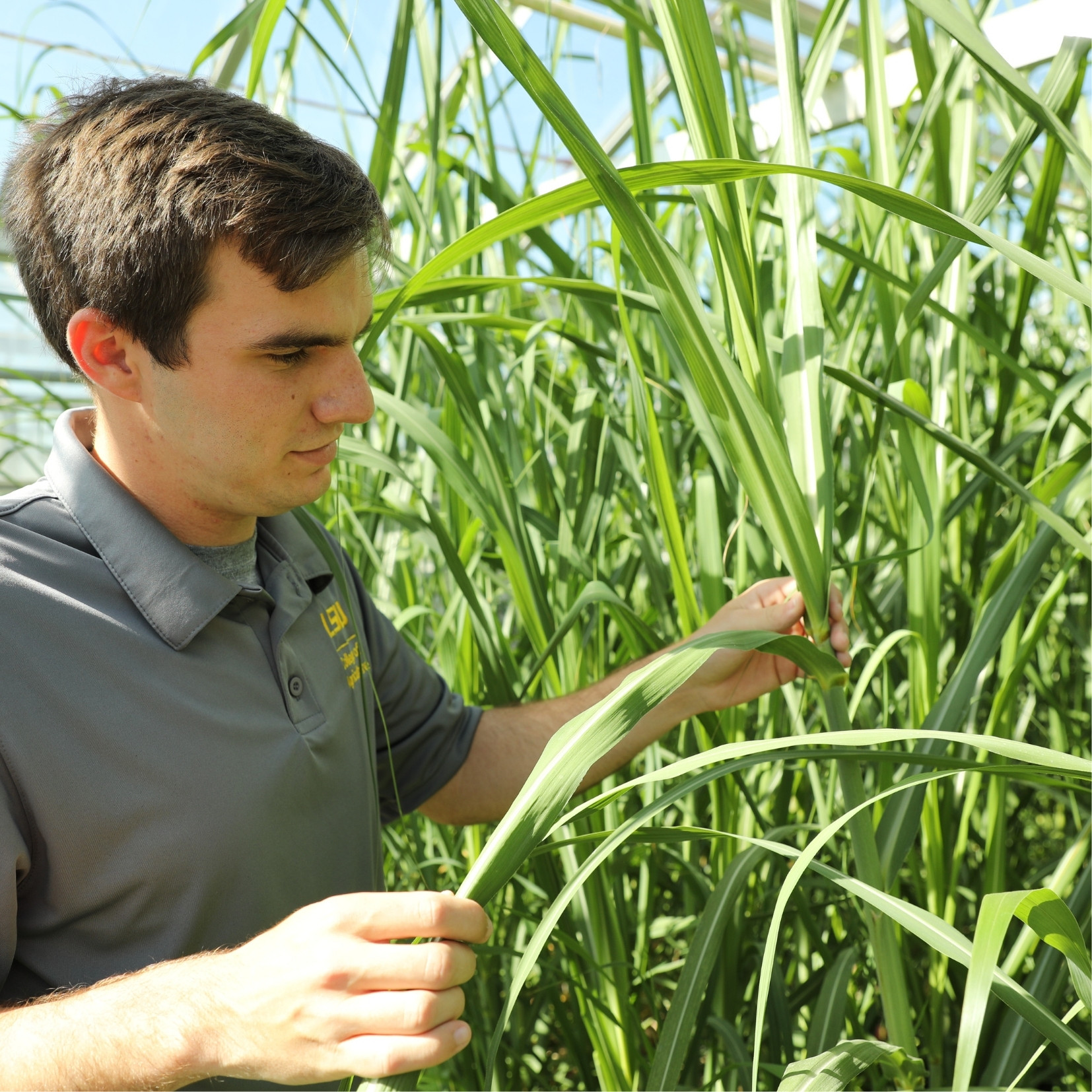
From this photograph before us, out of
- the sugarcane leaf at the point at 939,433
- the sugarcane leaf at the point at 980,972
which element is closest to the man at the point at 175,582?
the sugarcane leaf at the point at 939,433

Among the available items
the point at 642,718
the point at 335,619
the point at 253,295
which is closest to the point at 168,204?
the point at 253,295

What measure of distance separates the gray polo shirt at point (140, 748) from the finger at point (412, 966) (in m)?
0.25

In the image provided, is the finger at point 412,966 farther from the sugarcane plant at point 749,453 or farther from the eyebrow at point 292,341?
the eyebrow at point 292,341

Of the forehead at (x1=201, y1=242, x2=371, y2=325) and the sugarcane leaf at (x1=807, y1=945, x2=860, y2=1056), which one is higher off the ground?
the forehead at (x1=201, y1=242, x2=371, y2=325)

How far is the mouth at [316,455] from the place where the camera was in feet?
1.92

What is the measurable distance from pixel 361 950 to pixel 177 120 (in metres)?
0.51

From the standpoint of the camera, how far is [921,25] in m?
0.55

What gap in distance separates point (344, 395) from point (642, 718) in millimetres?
259

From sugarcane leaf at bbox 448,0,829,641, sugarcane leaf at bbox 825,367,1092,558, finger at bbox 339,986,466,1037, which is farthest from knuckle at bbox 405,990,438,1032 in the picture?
sugarcane leaf at bbox 825,367,1092,558

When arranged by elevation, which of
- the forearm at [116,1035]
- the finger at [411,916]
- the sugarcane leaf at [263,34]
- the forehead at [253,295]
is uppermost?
the sugarcane leaf at [263,34]

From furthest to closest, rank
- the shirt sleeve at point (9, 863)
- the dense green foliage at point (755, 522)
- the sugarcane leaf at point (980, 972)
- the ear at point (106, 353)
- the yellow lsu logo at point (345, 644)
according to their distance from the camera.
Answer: the yellow lsu logo at point (345, 644) < the ear at point (106, 353) < the shirt sleeve at point (9, 863) < the dense green foliage at point (755, 522) < the sugarcane leaf at point (980, 972)

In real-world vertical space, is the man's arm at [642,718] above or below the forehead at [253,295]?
below

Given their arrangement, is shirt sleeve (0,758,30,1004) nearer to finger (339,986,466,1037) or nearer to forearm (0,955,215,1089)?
forearm (0,955,215,1089)

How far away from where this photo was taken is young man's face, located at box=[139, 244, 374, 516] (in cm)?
56
